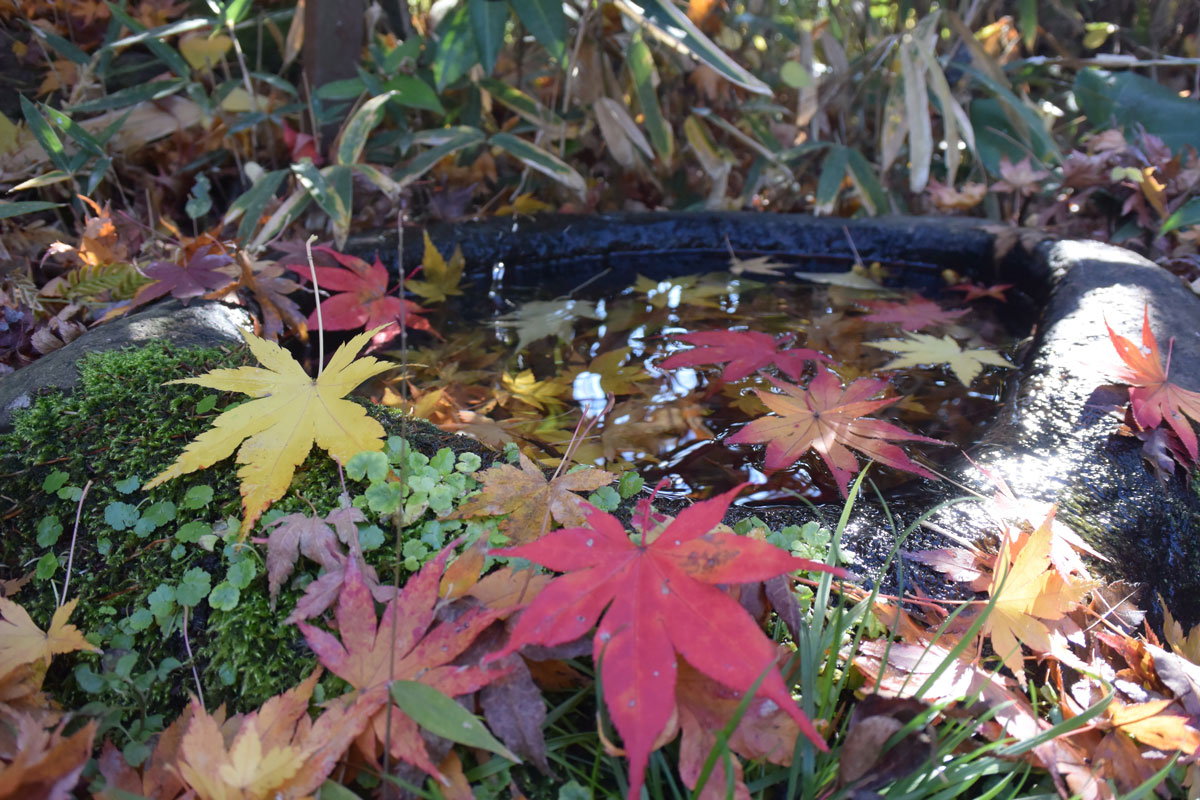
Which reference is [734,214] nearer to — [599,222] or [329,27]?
[599,222]

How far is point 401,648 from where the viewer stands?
811mm

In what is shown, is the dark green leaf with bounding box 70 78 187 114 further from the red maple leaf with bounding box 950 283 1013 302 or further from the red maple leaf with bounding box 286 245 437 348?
the red maple leaf with bounding box 950 283 1013 302

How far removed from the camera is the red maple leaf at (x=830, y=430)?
1.24 m

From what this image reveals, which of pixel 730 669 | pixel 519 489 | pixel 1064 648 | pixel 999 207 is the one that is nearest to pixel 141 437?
pixel 519 489

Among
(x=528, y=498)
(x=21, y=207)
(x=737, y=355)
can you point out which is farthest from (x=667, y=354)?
(x=21, y=207)

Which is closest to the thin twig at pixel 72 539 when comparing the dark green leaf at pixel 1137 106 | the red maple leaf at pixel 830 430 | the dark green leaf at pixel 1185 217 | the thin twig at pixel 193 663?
the thin twig at pixel 193 663

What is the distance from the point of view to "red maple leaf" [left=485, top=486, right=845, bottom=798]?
68 cm

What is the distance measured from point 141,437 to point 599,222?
183 cm

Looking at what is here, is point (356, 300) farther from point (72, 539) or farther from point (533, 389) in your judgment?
point (72, 539)

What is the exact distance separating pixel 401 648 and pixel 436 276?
157 cm

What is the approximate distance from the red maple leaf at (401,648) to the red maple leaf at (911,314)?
1.62 meters

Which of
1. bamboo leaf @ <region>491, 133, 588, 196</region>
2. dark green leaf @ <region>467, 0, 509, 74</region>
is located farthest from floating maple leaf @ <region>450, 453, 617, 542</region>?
dark green leaf @ <region>467, 0, 509, 74</region>

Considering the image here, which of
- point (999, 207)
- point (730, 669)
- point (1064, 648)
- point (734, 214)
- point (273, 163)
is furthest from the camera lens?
point (999, 207)

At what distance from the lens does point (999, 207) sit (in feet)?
10.8
